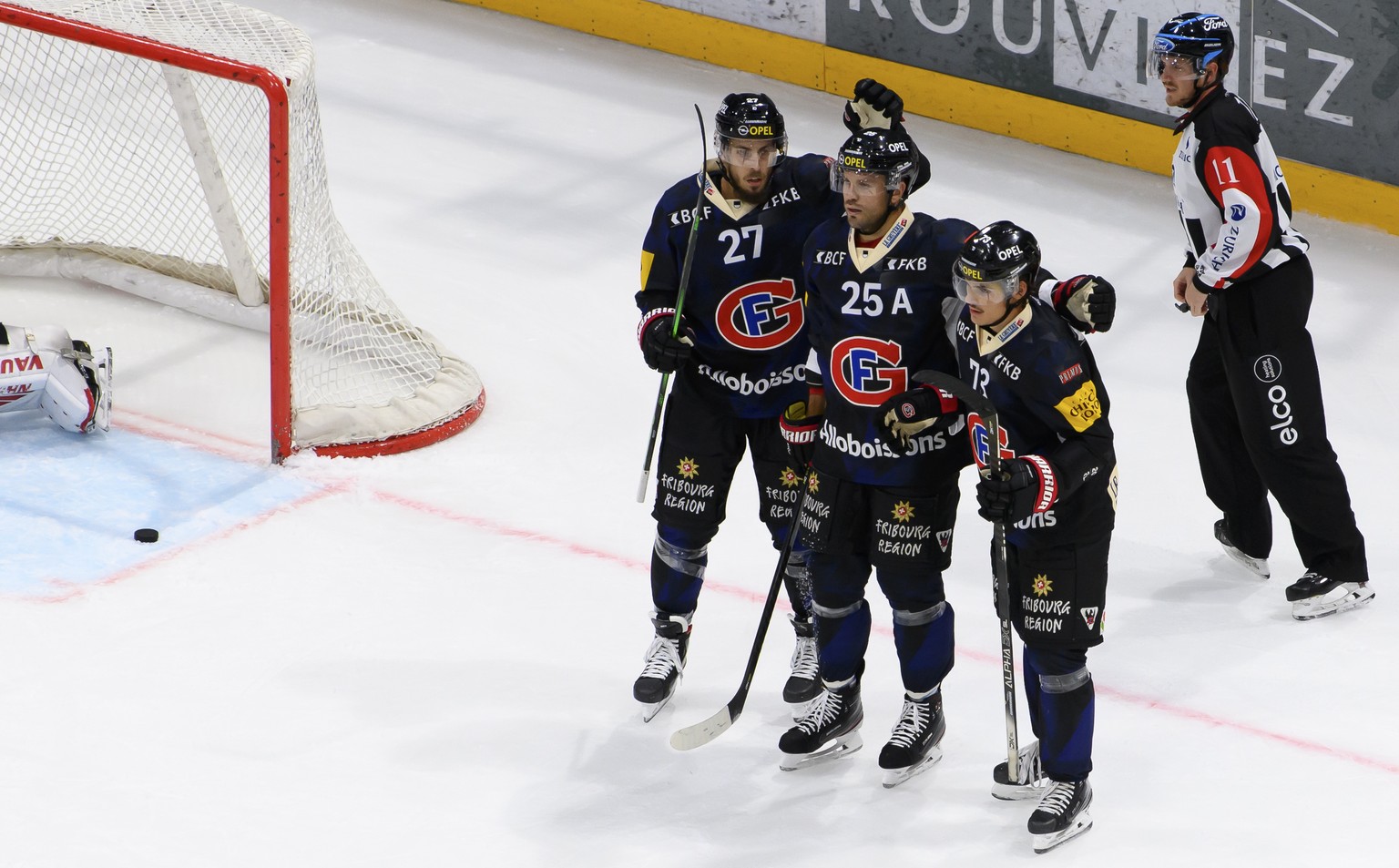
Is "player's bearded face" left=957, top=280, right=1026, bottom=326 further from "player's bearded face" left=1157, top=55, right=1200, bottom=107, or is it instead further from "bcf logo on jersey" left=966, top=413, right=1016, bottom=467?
"player's bearded face" left=1157, top=55, right=1200, bottom=107

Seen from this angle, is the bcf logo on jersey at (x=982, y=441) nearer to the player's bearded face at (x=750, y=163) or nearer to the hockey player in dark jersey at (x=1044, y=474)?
the hockey player in dark jersey at (x=1044, y=474)

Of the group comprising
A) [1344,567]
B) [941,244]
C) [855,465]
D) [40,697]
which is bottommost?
[40,697]

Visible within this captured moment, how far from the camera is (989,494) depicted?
3.47 metres

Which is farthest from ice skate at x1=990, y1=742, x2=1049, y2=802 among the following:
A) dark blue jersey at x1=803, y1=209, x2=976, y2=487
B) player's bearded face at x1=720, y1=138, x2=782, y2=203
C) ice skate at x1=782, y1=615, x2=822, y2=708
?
player's bearded face at x1=720, y1=138, x2=782, y2=203

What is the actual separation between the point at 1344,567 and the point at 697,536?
5.52 feet

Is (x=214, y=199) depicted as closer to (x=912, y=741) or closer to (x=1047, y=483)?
(x=912, y=741)

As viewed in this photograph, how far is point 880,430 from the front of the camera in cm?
377

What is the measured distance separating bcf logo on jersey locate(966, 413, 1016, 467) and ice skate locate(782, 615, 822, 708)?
81 cm

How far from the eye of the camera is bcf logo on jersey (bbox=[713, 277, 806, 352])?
13.3 feet

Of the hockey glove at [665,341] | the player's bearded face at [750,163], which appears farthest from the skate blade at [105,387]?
the player's bearded face at [750,163]

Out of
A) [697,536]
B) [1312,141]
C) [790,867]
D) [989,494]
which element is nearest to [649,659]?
[697,536]

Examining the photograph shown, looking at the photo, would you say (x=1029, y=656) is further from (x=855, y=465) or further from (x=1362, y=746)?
(x=1362, y=746)

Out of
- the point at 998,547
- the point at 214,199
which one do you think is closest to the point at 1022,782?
the point at 998,547

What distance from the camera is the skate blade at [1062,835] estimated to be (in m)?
3.80
